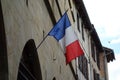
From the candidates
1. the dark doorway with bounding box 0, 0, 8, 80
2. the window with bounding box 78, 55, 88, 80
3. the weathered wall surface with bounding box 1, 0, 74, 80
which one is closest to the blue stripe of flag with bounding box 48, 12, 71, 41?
the weathered wall surface with bounding box 1, 0, 74, 80

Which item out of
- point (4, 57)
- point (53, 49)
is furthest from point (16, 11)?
point (53, 49)

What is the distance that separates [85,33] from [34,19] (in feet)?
64.5

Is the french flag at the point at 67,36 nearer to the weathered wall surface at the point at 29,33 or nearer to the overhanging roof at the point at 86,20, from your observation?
the weathered wall surface at the point at 29,33

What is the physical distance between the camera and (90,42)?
37906 mm

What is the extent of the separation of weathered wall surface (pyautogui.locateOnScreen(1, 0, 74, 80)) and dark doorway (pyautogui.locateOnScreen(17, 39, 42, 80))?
29 cm

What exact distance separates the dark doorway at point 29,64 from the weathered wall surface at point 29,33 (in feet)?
0.97

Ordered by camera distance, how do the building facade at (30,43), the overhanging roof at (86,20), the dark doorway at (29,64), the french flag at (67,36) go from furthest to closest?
1. the overhanging roof at (86,20)
2. the french flag at (67,36)
3. the dark doorway at (29,64)
4. the building facade at (30,43)

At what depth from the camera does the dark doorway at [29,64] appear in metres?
14.5

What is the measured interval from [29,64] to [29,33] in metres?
1.60

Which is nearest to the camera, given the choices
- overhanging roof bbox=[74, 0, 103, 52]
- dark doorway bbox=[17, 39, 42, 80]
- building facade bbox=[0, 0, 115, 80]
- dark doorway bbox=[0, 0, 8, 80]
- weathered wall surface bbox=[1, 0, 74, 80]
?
dark doorway bbox=[0, 0, 8, 80]

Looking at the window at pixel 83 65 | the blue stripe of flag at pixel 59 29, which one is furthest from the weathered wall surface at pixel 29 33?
the window at pixel 83 65

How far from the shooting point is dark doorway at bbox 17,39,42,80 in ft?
47.7

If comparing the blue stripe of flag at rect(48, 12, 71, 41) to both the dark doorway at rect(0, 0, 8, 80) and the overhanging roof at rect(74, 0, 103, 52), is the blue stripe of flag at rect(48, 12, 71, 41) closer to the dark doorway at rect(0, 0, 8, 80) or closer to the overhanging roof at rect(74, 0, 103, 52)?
the dark doorway at rect(0, 0, 8, 80)

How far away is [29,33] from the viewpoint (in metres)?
14.7
